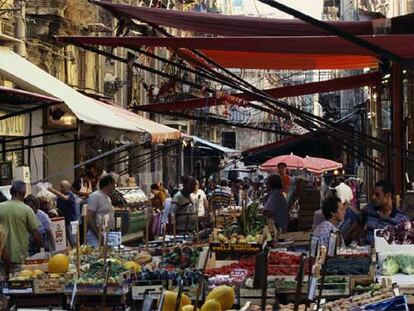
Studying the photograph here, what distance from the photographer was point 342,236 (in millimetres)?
10094

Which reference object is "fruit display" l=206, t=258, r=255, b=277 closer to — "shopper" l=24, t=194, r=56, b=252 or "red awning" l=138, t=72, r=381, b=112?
"shopper" l=24, t=194, r=56, b=252

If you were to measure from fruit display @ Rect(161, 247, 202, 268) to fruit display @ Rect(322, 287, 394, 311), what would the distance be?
2.33m

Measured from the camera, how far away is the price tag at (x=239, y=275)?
8.27 metres

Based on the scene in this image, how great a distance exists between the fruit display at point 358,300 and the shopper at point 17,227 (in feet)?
14.0

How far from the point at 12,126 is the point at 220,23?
37.2 feet

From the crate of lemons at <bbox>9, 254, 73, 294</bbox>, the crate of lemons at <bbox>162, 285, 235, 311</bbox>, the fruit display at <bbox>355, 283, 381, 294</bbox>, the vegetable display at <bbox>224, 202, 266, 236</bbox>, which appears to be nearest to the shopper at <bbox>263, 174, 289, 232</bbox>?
the vegetable display at <bbox>224, 202, 266, 236</bbox>

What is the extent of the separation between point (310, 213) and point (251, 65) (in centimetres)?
383

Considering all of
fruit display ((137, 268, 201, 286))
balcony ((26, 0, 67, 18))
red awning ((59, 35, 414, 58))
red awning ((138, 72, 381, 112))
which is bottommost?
fruit display ((137, 268, 201, 286))

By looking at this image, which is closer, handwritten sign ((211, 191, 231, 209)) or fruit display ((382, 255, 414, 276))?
fruit display ((382, 255, 414, 276))

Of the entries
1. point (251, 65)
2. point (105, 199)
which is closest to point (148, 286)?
point (105, 199)

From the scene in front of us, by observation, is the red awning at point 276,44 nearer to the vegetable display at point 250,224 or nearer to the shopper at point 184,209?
the vegetable display at point 250,224

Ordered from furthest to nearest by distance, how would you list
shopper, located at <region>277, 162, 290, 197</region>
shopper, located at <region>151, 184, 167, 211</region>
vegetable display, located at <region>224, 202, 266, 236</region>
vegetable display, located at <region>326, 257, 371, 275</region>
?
shopper, located at <region>151, 184, 167, 211</region>
shopper, located at <region>277, 162, 290, 197</region>
vegetable display, located at <region>224, 202, 266, 236</region>
vegetable display, located at <region>326, 257, 371, 275</region>

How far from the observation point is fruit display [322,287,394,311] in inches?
265

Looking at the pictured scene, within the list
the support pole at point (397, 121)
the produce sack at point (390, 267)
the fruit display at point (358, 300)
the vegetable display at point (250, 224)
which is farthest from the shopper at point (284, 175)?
the fruit display at point (358, 300)
